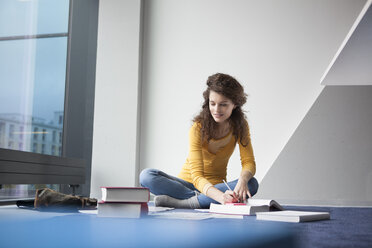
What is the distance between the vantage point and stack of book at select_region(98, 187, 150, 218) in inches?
50.4

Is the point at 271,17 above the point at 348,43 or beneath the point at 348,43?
above

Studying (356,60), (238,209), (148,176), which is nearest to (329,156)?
(356,60)

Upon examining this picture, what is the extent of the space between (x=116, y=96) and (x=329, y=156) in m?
1.90

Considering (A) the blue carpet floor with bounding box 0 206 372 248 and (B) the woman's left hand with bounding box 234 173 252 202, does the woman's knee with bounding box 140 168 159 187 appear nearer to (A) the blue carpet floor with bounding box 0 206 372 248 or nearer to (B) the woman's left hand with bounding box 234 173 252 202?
(B) the woman's left hand with bounding box 234 173 252 202

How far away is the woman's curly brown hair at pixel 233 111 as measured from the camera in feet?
6.62

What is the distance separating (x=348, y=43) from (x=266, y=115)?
1361 millimetres

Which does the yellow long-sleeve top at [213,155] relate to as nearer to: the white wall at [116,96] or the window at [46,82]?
the window at [46,82]

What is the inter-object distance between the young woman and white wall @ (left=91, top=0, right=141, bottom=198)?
1.48m

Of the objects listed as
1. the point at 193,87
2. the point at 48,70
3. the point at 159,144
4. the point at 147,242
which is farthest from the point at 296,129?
the point at 147,242

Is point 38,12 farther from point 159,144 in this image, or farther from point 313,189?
point 313,189

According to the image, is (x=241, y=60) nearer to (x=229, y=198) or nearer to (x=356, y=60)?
(x=356, y=60)

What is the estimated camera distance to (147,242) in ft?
2.03

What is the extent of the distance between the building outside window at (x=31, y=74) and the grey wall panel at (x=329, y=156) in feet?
5.84

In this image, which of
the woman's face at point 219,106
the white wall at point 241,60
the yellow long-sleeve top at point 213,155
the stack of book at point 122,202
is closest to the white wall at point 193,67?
the white wall at point 241,60
